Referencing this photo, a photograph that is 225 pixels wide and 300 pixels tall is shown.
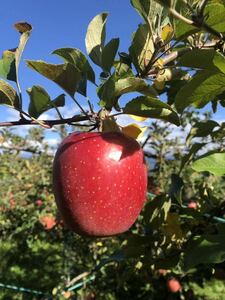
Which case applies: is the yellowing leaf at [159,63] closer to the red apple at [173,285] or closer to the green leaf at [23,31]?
the green leaf at [23,31]

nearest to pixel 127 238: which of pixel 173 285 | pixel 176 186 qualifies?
pixel 176 186

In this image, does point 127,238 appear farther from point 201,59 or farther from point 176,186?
point 201,59

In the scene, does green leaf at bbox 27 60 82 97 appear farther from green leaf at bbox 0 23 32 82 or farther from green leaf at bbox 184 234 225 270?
green leaf at bbox 184 234 225 270

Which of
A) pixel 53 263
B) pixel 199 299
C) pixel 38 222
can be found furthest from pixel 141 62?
pixel 53 263

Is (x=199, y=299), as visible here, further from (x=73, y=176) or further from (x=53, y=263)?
(x=73, y=176)

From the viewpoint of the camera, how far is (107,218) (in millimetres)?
690

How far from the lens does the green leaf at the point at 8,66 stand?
687 mm

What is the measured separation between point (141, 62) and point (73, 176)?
0.68ft

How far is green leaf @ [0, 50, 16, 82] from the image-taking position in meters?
0.69

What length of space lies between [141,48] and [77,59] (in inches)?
3.9

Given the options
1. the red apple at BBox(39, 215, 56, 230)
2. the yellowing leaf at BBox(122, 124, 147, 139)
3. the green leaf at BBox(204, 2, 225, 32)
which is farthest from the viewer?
the red apple at BBox(39, 215, 56, 230)

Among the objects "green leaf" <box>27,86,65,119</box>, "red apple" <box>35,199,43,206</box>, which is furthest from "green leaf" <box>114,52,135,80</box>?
"red apple" <box>35,199,43,206</box>

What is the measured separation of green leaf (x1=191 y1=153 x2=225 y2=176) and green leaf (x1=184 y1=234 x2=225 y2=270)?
119mm

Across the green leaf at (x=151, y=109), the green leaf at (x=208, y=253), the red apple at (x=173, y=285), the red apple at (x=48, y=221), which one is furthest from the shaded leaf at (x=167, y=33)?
the red apple at (x=48, y=221)
